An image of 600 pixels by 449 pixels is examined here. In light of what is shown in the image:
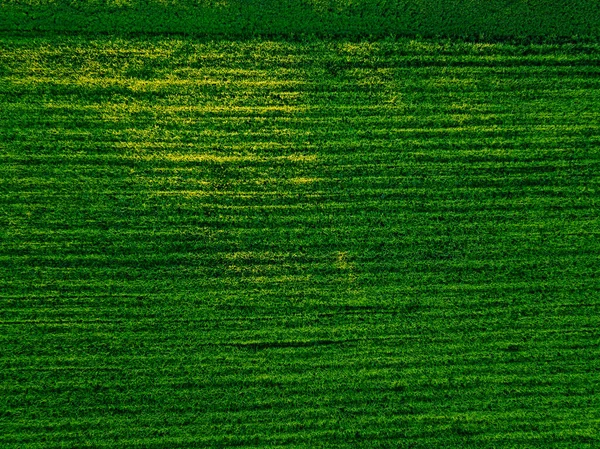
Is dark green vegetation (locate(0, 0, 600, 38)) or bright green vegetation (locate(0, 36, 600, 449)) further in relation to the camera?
dark green vegetation (locate(0, 0, 600, 38))

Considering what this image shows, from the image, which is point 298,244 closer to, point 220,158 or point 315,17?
point 220,158

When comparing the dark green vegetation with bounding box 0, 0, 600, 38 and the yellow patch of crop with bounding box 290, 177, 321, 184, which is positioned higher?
the dark green vegetation with bounding box 0, 0, 600, 38

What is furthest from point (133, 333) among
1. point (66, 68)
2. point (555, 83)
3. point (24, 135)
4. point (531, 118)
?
point (555, 83)

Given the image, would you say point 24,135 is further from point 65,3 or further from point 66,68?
point 65,3

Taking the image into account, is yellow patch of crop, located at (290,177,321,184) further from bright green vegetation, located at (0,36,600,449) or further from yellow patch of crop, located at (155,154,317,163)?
yellow patch of crop, located at (155,154,317,163)

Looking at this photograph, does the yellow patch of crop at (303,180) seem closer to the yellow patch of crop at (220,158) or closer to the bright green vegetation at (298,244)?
the bright green vegetation at (298,244)

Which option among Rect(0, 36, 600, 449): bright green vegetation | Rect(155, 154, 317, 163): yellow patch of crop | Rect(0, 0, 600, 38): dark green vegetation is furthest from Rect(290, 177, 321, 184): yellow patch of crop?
Rect(0, 0, 600, 38): dark green vegetation

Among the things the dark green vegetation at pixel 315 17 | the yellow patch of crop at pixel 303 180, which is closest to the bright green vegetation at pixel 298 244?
the yellow patch of crop at pixel 303 180
